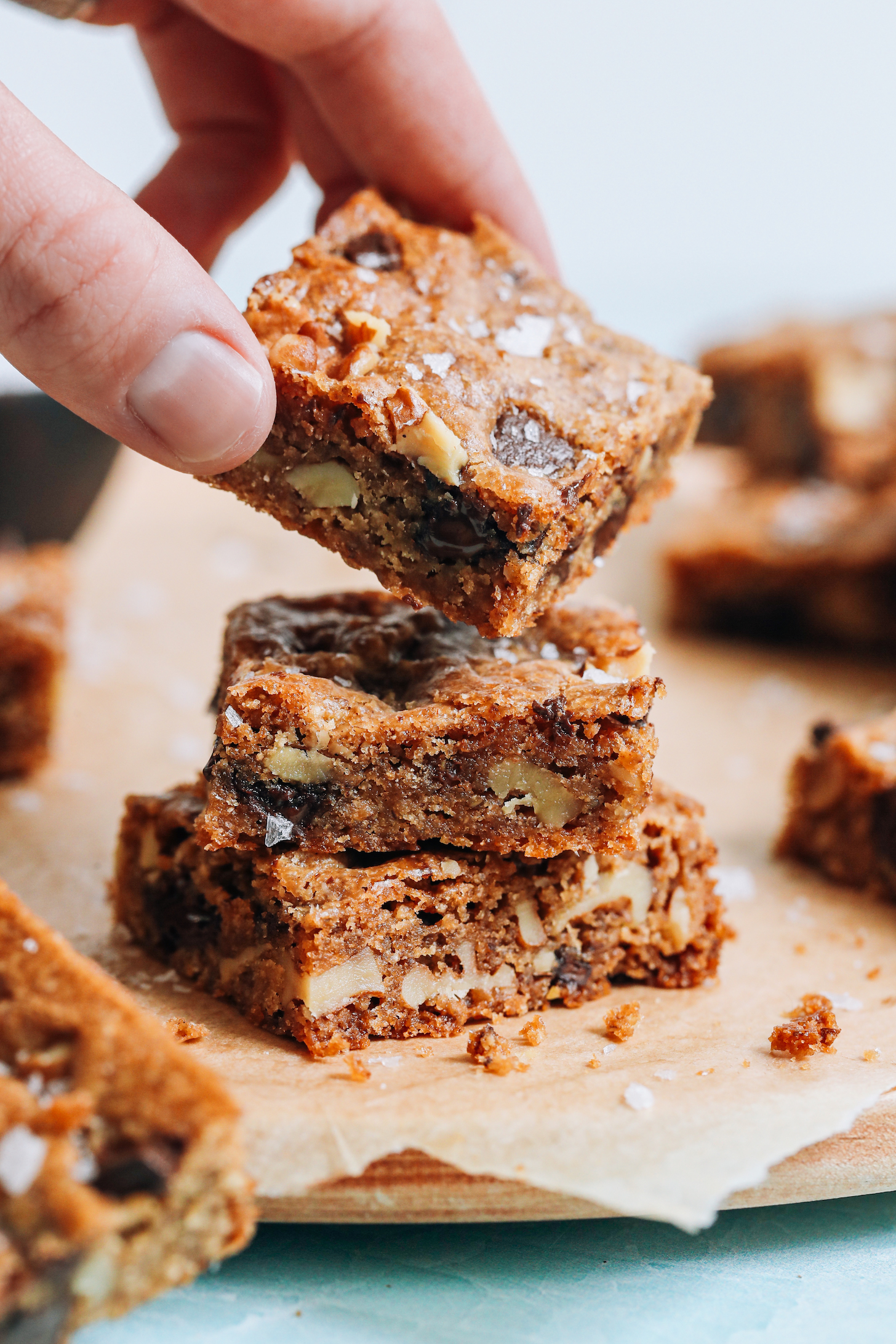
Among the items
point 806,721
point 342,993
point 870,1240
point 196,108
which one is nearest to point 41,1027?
point 342,993

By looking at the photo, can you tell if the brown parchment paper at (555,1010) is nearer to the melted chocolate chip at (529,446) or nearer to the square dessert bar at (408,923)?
the square dessert bar at (408,923)

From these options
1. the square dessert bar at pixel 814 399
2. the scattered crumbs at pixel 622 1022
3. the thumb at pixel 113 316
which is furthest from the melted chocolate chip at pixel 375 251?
the square dessert bar at pixel 814 399

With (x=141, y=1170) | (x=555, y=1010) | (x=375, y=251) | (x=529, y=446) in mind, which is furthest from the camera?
(x=375, y=251)

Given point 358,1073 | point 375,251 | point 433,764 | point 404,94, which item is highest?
point 404,94

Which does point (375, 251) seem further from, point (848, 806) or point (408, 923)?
point (848, 806)

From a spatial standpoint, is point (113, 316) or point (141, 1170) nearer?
point (141, 1170)

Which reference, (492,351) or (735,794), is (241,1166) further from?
(735,794)

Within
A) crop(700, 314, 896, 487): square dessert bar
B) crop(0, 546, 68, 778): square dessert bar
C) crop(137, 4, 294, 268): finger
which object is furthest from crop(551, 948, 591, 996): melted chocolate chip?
crop(700, 314, 896, 487): square dessert bar

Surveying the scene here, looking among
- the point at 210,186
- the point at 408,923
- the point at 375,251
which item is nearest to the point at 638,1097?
the point at 408,923
